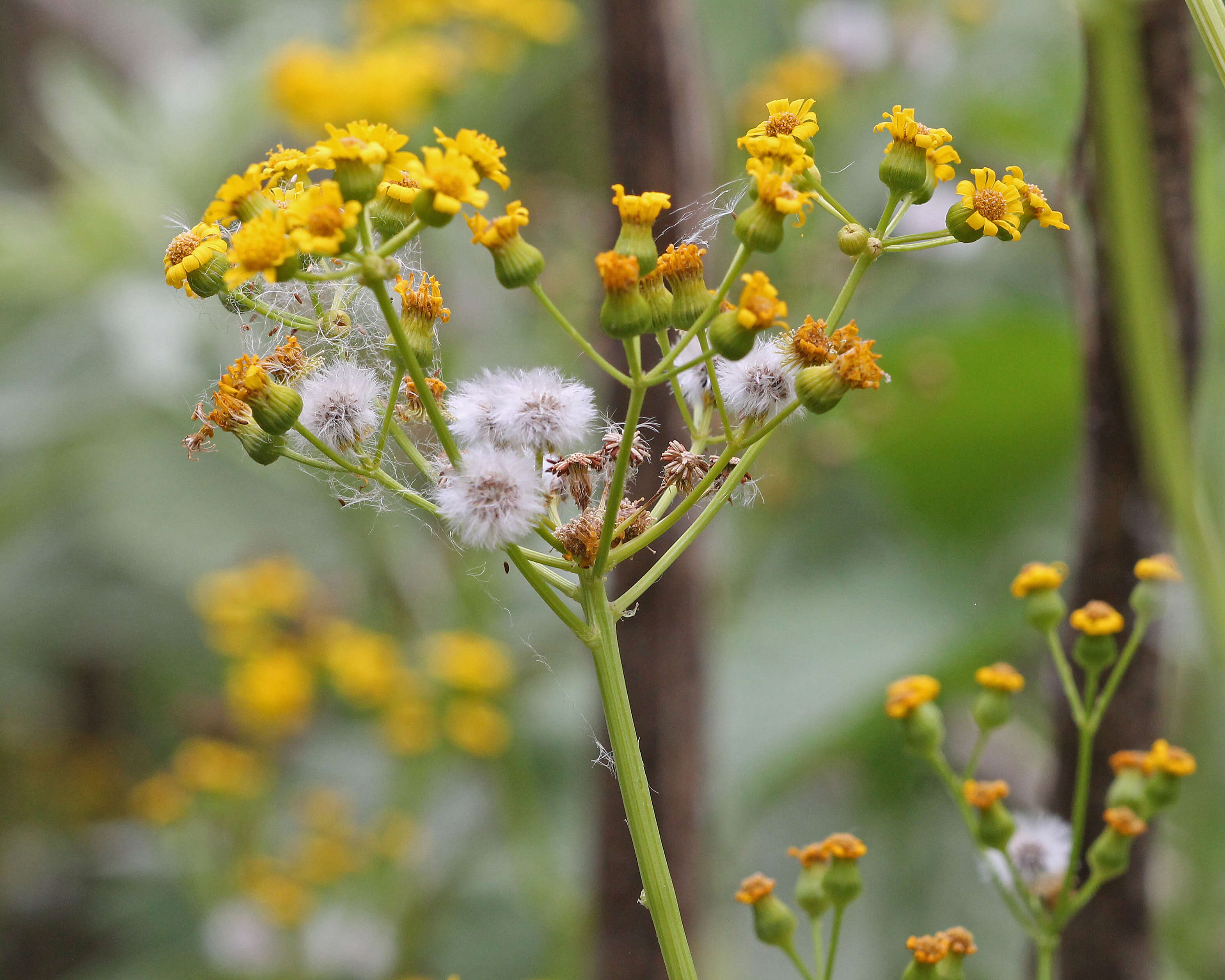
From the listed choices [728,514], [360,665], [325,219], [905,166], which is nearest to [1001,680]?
[905,166]

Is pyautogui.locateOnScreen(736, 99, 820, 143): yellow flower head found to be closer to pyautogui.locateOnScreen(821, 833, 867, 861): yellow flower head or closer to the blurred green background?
pyautogui.locateOnScreen(821, 833, 867, 861): yellow flower head

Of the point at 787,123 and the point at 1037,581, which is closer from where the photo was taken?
the point at 787,123

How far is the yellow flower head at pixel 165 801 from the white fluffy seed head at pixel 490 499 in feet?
3.45

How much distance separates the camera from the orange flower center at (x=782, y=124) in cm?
38

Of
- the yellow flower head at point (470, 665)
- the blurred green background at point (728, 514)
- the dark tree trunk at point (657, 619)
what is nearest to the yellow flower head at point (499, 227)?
the dark tree trunk at point (657, 619)

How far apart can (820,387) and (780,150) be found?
79 mm

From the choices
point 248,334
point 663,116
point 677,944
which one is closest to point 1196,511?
point 677,944

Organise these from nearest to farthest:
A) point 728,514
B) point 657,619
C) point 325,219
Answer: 1. point 325,219
2. point 657,619
3. point 728,514

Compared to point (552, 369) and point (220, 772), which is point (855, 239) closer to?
point (552, 369)

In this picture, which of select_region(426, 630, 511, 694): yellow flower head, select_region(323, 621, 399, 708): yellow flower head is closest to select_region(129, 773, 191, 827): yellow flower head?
select_region(323, 621, 399, 708): yellow flower head

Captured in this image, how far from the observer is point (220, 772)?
4.08 ft

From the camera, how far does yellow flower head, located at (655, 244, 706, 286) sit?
0.37 m

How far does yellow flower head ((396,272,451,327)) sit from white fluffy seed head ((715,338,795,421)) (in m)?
0.11

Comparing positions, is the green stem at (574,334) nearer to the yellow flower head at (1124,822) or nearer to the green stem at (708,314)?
the green stem at (708,314)
